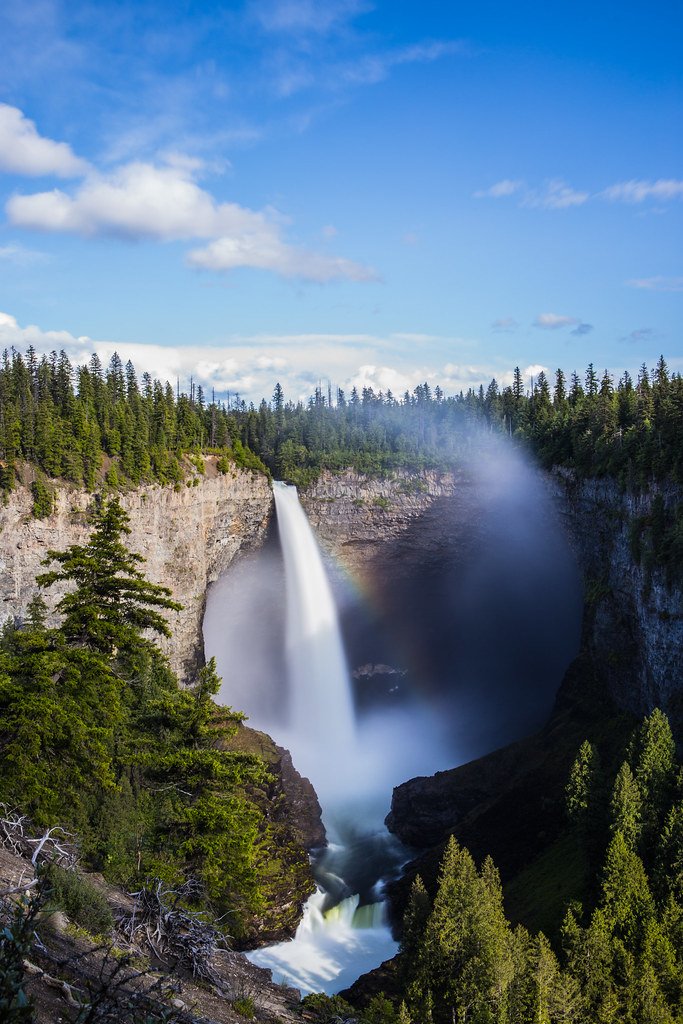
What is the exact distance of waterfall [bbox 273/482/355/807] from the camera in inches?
2467

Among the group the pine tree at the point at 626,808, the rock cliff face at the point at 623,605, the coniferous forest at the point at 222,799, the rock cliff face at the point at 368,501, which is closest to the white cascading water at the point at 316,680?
the rock cliff face at the point at 368,501

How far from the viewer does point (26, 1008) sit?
4555mm

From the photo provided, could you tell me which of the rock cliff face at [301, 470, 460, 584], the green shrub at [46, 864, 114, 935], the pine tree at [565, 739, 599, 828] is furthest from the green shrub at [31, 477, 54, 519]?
the pine tree at [565, 739, 599, 828]

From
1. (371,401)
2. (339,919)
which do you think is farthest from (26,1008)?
(371,401)

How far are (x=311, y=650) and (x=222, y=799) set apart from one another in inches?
1797

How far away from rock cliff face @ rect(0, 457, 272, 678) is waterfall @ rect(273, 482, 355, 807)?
2.74 metres

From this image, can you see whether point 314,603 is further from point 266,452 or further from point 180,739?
point 180,739

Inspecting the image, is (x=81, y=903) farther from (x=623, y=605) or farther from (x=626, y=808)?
(x=623, y=605)

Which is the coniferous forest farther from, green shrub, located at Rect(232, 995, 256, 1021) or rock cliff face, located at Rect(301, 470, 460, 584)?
A: rock cliff face, located at Rect(301, 470, 460, 584)

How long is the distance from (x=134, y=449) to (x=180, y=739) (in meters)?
32.6

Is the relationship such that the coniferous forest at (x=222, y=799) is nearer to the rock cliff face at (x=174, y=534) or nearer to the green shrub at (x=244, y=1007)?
the rock cliff face at (x=174, y=534)

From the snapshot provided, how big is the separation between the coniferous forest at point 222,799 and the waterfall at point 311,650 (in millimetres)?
16432

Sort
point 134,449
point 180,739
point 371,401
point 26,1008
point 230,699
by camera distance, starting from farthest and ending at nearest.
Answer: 1. point 371,401
2. point 230,699
3. point 134,449
4. point 180,739
5. point 26,1008

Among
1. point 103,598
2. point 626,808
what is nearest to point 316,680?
point 626,808
